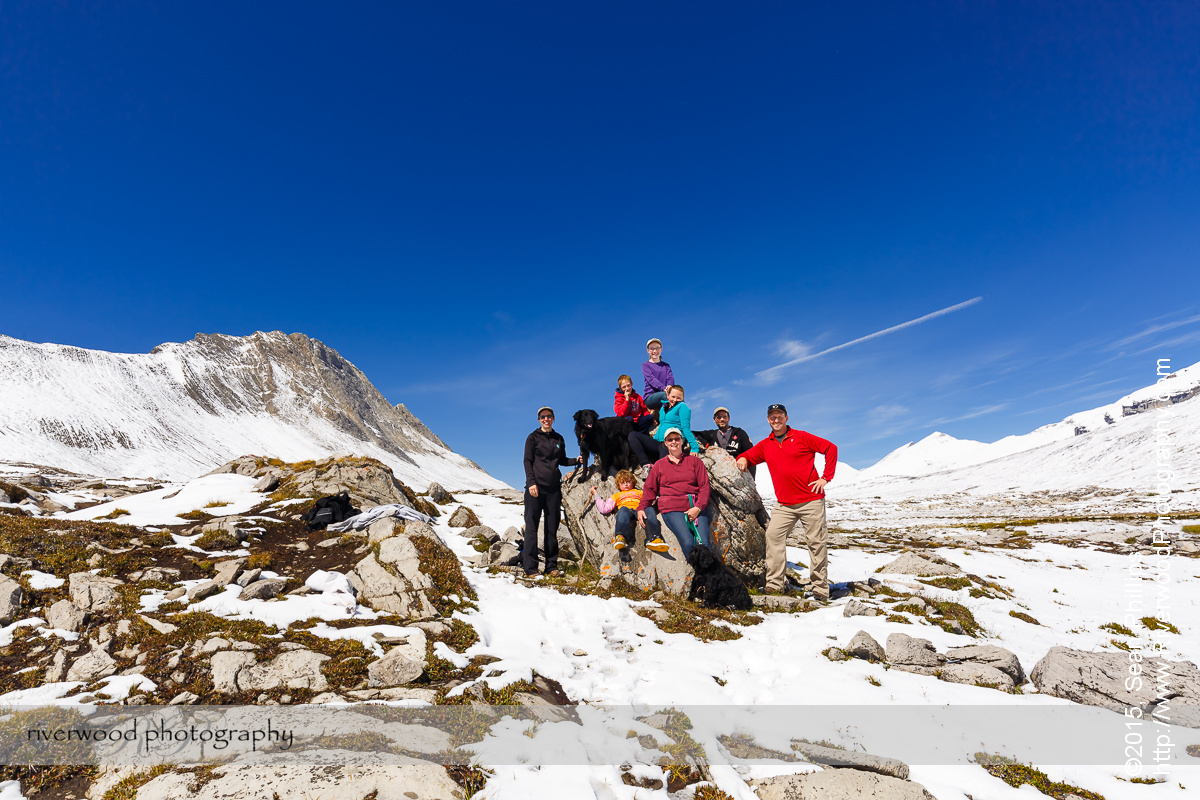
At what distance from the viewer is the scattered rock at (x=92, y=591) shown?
712 centimetres

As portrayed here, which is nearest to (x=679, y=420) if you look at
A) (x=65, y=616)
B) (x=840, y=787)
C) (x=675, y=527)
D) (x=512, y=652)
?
(x=675, y=527)

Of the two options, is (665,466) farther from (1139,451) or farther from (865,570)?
(1139,451)

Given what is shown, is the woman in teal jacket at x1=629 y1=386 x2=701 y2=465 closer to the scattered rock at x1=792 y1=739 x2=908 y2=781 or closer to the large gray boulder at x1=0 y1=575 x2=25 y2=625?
the scattered rock at x1=792 y1=739 x2=908 y2=781

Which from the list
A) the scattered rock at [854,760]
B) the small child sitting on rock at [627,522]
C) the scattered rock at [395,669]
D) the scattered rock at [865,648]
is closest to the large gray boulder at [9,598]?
the scattered rock at [395,669]

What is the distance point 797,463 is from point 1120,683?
17.3 ft

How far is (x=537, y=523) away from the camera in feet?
39.2

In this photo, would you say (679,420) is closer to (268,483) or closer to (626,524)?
(626,524)

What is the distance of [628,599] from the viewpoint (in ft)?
31.1

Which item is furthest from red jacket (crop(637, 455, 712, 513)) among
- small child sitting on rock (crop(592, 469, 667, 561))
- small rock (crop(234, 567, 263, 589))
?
small rock (crop(234, 567, 263, 589))

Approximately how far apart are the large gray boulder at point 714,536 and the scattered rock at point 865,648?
3.38 m

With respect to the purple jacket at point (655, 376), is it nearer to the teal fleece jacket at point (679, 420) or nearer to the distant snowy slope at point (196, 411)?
the teal fleece jacket at point (679, 420)

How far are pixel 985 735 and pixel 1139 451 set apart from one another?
17394 cm

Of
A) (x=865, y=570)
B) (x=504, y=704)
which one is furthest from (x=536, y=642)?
(x=865, y=570)

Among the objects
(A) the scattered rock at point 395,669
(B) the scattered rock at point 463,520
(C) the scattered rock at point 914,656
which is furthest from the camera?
(B) the scattered rock at point 463,520
